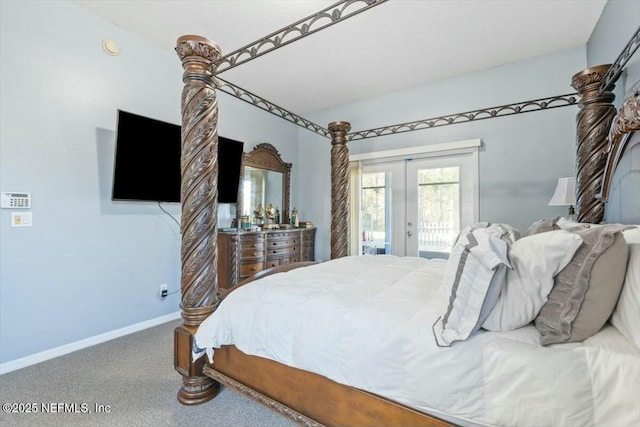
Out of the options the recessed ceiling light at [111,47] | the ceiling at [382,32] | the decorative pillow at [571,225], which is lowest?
the decorative pillow at [571,225]

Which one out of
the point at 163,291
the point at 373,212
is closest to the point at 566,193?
the point at 373,212

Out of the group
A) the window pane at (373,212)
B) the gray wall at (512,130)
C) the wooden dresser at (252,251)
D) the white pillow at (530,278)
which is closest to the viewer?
the white pillow at (530,278)

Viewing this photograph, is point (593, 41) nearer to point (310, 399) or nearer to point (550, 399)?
point (550, 399)

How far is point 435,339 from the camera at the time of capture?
3.41 ft

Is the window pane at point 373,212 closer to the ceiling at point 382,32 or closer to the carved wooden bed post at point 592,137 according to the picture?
the ceiling at point 382,32

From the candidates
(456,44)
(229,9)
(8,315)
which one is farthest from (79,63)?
(456,44)

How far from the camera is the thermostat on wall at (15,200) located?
6.97ft

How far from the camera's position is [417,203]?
3.98 metres

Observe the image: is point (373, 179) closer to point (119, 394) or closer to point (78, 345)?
point (119, 394)

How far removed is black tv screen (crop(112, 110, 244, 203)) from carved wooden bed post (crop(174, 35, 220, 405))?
1368 mm

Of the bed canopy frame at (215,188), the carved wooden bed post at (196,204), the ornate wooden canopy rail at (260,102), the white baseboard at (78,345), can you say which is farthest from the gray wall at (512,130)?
the white baseboard at (78,345)

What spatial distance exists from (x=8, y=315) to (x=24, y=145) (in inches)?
51.2

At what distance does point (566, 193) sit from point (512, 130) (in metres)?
1.24

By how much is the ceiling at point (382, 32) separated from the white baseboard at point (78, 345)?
296cm
